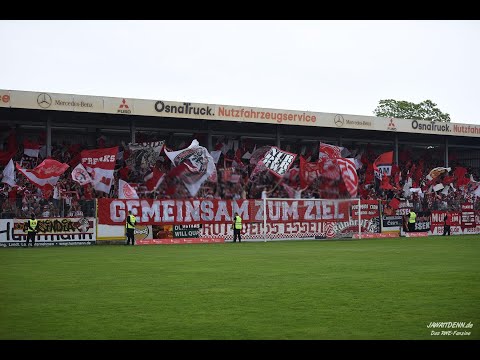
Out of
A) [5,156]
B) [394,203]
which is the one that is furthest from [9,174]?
[394,203]

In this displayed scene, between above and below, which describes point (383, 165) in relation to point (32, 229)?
above

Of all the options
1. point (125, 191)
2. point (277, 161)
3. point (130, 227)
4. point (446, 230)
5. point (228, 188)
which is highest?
point (277, 161)

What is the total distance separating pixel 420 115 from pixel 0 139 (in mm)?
66796

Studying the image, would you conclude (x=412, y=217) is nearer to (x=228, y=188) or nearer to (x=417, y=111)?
(x=228, y=188)

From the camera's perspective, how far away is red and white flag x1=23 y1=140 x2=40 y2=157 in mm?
38969

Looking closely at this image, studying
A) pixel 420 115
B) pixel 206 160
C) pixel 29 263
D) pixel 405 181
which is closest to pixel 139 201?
pixel 206 160

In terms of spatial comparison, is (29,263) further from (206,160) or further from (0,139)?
(0,139)

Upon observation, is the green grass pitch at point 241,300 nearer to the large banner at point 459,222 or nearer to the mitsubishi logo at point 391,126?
the large banner at point 459,222

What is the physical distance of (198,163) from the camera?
120 ft

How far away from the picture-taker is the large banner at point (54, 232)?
3150 centimetres

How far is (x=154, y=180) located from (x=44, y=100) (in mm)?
7136

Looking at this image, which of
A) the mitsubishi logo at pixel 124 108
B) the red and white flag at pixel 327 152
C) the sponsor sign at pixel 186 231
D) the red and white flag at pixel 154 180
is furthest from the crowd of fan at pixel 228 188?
the mitsubishi logo at pixel 124 108
